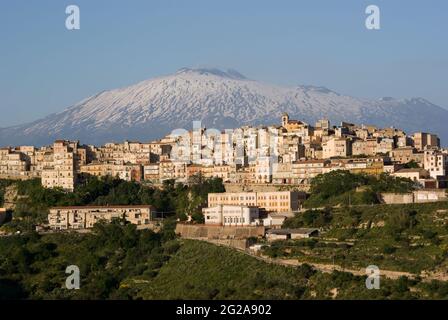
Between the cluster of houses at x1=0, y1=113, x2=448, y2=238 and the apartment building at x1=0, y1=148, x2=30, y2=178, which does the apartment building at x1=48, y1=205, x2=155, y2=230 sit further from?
the apartment building at x1=0, y1=148, x2=30, y2=178

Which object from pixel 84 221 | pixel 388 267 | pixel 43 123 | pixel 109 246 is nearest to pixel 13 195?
pixel 84 221

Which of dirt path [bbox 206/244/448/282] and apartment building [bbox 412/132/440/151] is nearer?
dirt path [bbox 206/244/448/282]

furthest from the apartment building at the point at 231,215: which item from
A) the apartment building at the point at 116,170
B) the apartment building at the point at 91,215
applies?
the apartment building at the point at 116,170

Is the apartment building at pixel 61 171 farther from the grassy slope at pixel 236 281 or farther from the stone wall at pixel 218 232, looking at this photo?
the grassy slope at pixel 236 281

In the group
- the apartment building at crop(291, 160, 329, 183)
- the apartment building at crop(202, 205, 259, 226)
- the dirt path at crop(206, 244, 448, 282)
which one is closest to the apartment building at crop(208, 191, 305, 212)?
the apartment building at crop(202, 205, 259, 226)
